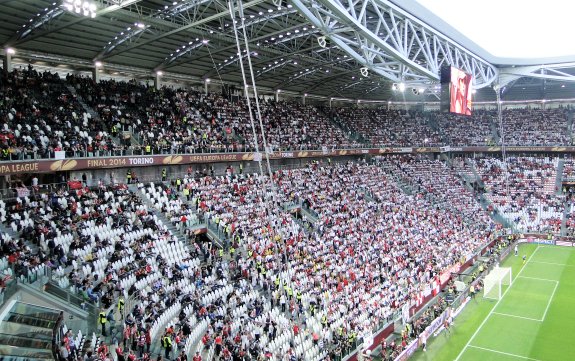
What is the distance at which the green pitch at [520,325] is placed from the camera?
22.4 m

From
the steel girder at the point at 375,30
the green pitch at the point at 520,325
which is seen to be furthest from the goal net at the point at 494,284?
the steel girder at the point at 375,30

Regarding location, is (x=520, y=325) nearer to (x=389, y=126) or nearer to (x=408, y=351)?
(x=408, y=351)

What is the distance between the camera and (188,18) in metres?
26.7

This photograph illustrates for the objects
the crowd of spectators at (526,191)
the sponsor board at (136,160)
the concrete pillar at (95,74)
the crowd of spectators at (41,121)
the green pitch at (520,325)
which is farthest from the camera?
the crowd of spectators at (526,191)

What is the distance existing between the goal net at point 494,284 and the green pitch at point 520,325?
1.50 feet

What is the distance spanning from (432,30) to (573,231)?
28.8m

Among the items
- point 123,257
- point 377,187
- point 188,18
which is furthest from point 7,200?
point 377,187

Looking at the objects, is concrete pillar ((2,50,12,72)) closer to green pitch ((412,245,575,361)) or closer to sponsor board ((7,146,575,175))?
sponsor board ((7,146,575,175))

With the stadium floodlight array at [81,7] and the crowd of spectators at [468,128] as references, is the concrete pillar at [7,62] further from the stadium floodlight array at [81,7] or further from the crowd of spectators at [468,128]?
the crowd of spectators at [468,128]

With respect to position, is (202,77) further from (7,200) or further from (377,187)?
(7,200)

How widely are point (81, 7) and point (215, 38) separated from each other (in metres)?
10.6

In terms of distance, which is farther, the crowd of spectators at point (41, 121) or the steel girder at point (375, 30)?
the crowd of spectators at point (41, 121)

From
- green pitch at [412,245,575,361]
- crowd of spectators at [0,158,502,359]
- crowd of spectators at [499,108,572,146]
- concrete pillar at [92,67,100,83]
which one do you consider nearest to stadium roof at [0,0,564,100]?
concrete pillar at [92,67,100,83]

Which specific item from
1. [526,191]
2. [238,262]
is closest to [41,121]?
[238,262]
